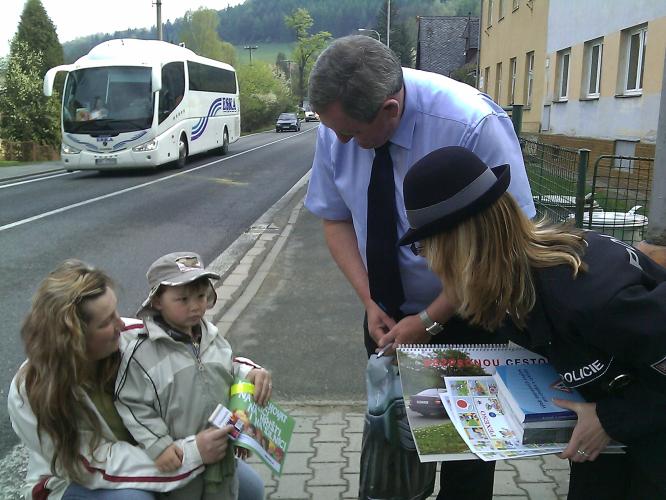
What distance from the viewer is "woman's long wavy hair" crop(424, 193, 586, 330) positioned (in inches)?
59.7

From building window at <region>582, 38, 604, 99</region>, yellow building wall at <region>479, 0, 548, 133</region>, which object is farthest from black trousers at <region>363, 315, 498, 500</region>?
yellow building wall at <region>479, 0, 548, 133</region>

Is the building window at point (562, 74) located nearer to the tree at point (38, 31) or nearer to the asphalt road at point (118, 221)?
the asphalt road at point (118, 221)

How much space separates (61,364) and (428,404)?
3.49ft

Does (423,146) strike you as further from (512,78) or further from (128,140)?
(512,78)

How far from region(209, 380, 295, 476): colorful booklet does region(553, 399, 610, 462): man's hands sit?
850 mm

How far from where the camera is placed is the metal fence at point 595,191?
500 centimetres

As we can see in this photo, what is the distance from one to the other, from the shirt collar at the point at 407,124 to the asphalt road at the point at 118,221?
1.06m

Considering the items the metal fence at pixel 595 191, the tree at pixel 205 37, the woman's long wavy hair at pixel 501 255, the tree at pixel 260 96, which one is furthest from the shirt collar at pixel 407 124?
the tree at pixel 205 37

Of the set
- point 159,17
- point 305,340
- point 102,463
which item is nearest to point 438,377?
point 102,463

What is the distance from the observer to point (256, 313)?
5.34 metres

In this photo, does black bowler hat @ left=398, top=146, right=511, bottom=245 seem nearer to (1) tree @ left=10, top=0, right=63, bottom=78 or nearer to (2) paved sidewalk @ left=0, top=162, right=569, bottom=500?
(2) paved sidewalk @ left=0, top=162, right=569, bottom=500

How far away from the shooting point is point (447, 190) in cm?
154

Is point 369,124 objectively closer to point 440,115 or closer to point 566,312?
point 440,115

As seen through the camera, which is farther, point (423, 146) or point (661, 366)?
point (423, 146)
